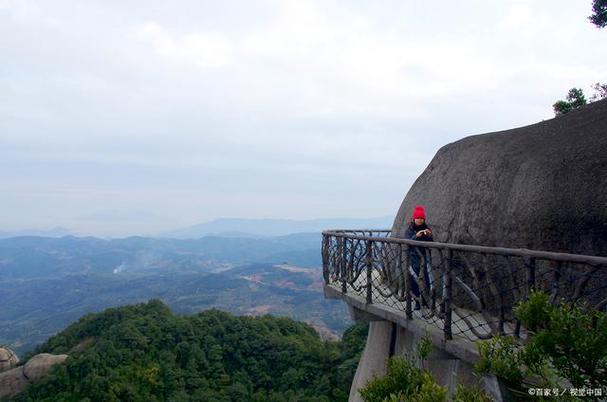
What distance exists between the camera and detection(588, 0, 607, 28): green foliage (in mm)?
11758

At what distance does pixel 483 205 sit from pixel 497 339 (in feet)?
11.9

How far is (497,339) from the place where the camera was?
429 cm

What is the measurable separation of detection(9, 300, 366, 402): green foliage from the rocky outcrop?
2126 mm

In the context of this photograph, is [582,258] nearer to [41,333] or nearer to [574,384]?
[574,384]

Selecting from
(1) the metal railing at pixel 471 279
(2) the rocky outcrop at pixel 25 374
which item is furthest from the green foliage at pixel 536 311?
(2) the rocky outcrop at pixel 25 374

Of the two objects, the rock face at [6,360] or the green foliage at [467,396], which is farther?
the rock face at [6,360]

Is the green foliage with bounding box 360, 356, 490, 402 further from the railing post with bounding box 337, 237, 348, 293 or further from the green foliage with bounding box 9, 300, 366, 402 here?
the green foliage with bounding box 9, 300, 366, 402

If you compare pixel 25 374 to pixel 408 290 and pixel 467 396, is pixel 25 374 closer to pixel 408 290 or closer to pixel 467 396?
pixel 408 290

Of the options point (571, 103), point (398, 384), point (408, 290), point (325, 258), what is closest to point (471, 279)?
point (408, 290)

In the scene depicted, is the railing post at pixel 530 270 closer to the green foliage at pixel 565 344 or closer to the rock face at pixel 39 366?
the green foliage at pixel 565 344

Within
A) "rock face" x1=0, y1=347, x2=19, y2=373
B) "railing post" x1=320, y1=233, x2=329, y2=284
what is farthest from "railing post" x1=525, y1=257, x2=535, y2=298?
"rock face" x1=0, y1=347, x2=19, y2=373

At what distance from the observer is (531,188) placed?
675 cm

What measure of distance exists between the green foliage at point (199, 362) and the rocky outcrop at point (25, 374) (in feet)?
6.97

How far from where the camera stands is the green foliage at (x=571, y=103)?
12473 millimetres
